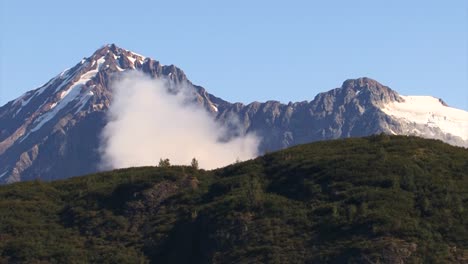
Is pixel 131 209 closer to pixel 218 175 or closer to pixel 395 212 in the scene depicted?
pixel 218 175

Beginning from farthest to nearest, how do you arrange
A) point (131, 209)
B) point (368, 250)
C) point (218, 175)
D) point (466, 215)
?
point (218, 175) < point (131, 209) < point (466, 215) < point (368, 250)

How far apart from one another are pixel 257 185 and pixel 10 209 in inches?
1255

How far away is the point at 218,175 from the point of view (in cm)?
14975

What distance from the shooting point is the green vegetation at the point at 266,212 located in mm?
116062

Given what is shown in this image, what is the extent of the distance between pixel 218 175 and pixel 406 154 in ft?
85.6

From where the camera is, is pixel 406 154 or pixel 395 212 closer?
pixel 395 212

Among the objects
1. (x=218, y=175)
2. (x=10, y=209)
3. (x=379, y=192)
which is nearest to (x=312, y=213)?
(x=379, y=192)

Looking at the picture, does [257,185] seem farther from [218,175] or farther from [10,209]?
[10,209]

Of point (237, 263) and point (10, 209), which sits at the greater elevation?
point (10, 209)

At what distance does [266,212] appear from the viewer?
128 meters

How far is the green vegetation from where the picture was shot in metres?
116

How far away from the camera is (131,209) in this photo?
135 metres

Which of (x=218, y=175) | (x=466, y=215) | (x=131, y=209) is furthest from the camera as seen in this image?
(x=218, y=175)

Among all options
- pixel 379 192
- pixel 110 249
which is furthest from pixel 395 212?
pixel 110 249
